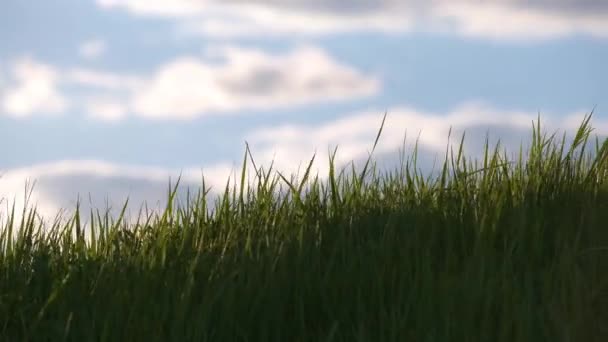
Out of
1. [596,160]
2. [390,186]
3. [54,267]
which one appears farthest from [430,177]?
[54,267]

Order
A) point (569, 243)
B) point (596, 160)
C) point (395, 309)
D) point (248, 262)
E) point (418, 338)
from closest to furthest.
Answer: point (418, 338)
point (395, 309)
point (248, 262)
point (569, 243)
point (596, 160)

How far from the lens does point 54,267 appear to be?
4.20m

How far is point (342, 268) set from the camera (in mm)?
3713

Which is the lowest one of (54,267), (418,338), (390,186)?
(418,338)

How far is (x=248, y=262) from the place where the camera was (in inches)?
150

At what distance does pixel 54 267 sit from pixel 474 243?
1.89 meters

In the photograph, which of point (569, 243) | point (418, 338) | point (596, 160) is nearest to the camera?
point (418, 338)

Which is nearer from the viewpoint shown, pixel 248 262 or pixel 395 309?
pixel 395 309

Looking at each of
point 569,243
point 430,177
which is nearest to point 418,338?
point 569,243

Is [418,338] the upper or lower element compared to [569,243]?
lower

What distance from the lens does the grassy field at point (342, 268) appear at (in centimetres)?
330

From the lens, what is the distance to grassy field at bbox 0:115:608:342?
3.30m

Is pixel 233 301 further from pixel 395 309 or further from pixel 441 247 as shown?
pixel 441 247

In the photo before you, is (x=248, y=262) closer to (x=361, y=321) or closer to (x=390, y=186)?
(x=361, y=321)
